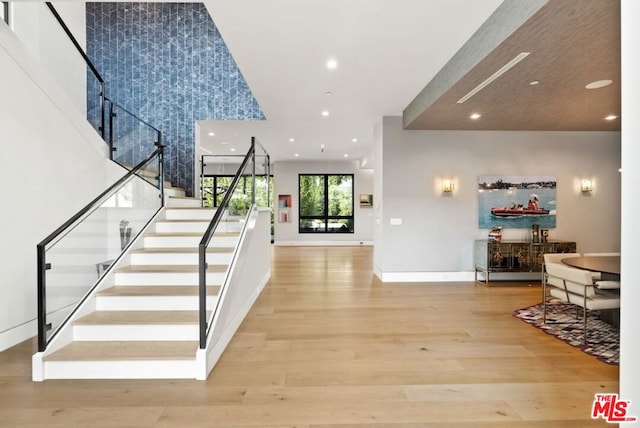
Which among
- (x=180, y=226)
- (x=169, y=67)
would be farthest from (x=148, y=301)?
(x=169, y=67)

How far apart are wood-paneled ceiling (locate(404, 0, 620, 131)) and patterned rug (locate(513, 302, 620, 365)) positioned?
9.19 ft

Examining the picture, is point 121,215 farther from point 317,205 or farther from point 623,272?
point 317,205

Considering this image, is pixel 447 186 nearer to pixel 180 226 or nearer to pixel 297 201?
pixel 180 226

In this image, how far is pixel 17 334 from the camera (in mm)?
3287

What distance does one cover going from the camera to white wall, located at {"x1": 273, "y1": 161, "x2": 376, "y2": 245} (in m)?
12.3

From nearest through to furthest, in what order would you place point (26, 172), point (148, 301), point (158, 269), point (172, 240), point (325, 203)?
1. point (148, 301)
2. point (26, 172)
3. point (158, 269)
4. point (172, 240)
5. point (325, 203)

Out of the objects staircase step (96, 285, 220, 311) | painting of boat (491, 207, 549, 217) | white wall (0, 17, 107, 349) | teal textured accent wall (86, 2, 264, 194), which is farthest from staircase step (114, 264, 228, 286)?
painting of boat (491, 207, 549, 217)

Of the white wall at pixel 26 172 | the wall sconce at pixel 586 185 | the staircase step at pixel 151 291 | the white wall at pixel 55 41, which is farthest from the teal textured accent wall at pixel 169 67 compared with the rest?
the wall sconce at pixel 586 185

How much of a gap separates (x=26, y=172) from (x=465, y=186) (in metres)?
6.54

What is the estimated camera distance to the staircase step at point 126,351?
2600 mm

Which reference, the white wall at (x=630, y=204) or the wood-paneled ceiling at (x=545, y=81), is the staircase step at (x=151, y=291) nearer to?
the white wall at (x=630, y=204)

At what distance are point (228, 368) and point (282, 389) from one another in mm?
583

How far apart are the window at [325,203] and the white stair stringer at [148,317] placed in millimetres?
8234

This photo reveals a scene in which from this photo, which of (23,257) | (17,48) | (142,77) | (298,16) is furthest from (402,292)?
(142,77)
